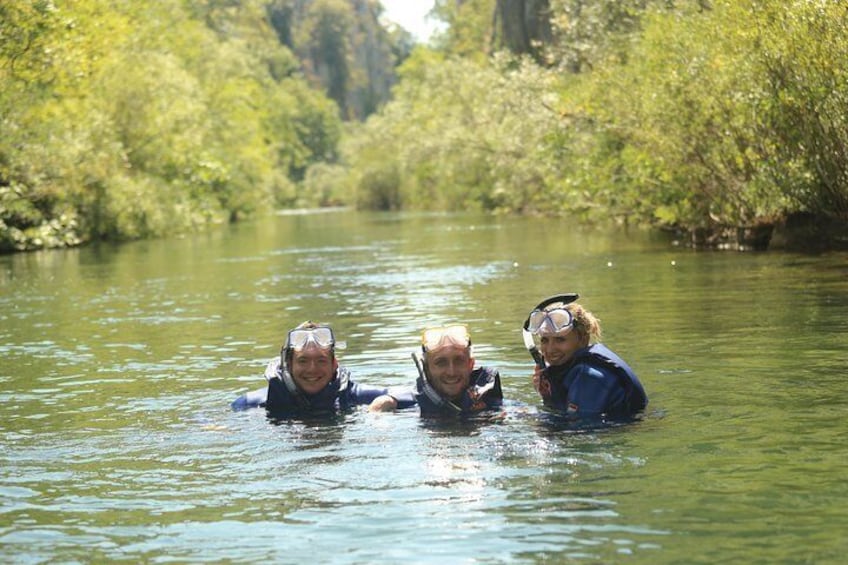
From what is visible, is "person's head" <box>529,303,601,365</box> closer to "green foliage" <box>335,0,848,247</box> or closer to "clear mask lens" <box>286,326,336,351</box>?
"clear mask lens" <box>286,326,336,351</box>

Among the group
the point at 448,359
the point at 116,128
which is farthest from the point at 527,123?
the point at 448,359

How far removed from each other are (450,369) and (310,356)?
1.21 m

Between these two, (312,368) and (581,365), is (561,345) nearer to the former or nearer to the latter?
(581,365)

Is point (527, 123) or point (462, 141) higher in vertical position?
point (462, 141)

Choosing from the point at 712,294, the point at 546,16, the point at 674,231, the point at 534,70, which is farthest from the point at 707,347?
the point at 546,16

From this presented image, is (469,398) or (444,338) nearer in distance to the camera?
(444,338)

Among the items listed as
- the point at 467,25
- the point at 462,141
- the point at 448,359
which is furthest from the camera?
the point at 467,25

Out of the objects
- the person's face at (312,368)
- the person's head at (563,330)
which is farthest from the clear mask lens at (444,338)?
the person's face at (312,368)

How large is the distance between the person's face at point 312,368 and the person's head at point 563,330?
1909 mm

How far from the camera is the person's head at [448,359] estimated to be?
34.6ft

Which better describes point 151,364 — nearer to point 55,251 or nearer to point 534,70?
point 55,251

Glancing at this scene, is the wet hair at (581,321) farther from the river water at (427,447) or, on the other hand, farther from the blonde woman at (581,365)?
the river water at (427,447)

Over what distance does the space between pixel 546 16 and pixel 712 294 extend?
57945 mm

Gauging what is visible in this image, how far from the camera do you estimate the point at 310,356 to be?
11.1 meters
